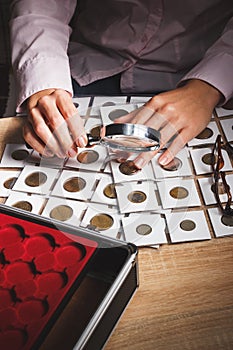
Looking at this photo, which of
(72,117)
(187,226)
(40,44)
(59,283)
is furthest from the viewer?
(40,44)

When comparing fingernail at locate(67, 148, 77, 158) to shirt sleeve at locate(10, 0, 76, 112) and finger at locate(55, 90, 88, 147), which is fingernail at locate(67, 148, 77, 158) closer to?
finger at locate(55, 90, 88, 147)

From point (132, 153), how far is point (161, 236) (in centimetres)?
12

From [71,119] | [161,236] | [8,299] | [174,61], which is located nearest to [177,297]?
[161,236]

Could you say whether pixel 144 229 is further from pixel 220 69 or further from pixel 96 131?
pixel 220 69

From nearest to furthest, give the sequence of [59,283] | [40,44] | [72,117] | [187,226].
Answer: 1. [59,283]
2. [187,226]
3. [72,117]
4. [40,44]

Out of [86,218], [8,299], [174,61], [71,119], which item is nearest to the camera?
[8,299]

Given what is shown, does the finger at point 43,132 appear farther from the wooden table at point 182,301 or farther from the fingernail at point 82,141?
the wooden table at point 182,301

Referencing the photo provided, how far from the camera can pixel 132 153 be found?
2.61 feet

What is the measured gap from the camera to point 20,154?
0.88 m

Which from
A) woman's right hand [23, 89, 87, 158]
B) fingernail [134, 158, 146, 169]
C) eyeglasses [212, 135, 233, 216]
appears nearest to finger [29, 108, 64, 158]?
woman's right hand [23, 89, 87, 158]

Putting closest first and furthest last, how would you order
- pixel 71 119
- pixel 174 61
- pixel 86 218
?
pixel 86 218, pixel 71 119, pixel 174 61

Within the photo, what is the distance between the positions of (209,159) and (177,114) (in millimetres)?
91

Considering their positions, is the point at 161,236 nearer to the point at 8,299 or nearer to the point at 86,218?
the point at 86,218

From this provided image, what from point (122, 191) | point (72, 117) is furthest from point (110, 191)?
point (72, 117)
